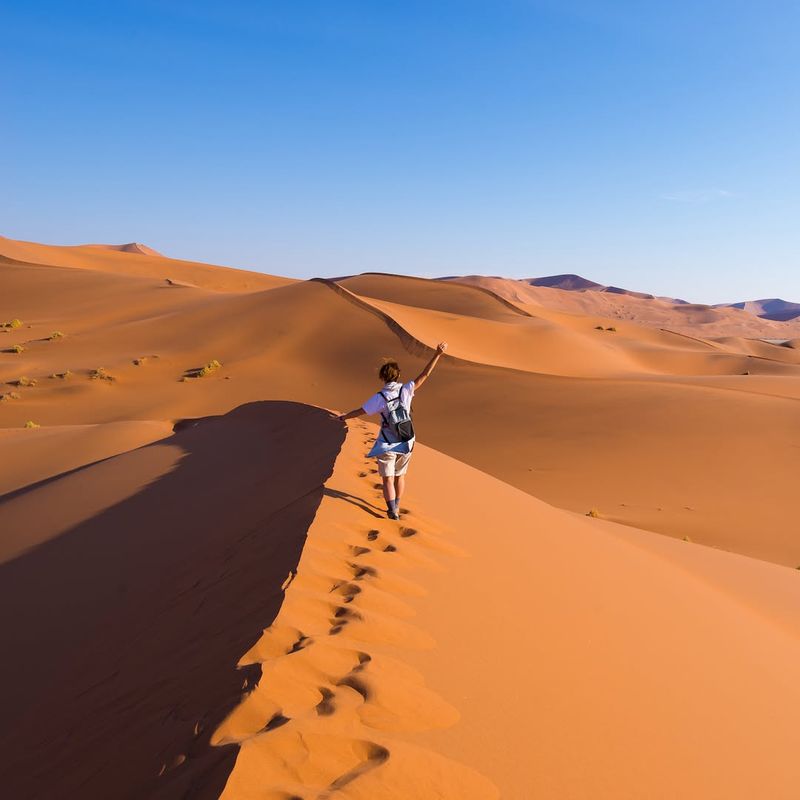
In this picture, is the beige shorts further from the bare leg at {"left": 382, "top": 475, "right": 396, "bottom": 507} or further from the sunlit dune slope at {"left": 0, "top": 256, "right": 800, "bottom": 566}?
the sunlit dune slope at {"left": 0, "top": 256, "right": 800, "bottom": 566}

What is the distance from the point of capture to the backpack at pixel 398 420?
17.0 feet

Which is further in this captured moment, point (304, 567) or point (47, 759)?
point (304, 567)

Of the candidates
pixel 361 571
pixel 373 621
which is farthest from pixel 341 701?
pixel 361 571

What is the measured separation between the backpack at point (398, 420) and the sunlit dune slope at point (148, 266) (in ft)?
188

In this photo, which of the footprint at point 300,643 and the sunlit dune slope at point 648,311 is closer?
the footprint at point 300,643

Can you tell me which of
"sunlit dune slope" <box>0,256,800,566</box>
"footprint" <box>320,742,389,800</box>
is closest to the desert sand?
"footprint" <box>320,742,389,800</box>

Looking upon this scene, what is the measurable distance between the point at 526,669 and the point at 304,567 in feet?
4.14

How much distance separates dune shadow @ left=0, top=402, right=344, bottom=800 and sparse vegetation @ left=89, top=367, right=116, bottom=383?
47.0 ft

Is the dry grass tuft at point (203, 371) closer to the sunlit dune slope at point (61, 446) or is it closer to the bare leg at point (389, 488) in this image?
the sunlit dune slope at point (61, 446)

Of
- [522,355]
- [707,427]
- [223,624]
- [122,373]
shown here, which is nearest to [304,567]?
[223,624]

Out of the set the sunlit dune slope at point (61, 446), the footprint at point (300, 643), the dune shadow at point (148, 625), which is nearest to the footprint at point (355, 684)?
the footprint at point (300, 643)

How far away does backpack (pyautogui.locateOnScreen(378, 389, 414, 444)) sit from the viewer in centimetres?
520

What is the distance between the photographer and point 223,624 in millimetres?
3412

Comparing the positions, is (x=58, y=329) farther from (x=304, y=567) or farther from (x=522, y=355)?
(x=304, y=567)
